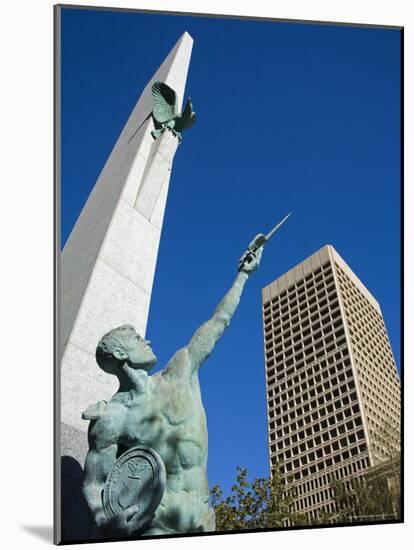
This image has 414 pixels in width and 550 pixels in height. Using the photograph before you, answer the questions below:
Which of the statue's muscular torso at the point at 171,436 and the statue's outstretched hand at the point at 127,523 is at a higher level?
the statue's muscular torso at the point at 171,436

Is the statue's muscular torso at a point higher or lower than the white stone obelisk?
lower

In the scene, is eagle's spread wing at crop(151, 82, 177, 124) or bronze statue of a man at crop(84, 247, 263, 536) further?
eagle's spread wing at crop(151, 82, 177, 124)

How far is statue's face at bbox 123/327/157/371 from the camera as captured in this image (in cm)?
750

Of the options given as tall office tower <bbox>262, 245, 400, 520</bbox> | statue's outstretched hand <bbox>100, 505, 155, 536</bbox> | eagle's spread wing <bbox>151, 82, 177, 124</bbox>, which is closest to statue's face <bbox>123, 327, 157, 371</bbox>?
statue's outstretched hand <bbox>100, 505, 155, 536</bbox>

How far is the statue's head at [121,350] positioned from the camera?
745cm

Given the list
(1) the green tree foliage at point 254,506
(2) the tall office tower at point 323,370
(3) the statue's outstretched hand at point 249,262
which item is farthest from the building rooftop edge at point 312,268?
(3) the statue's outstretched hand at point 249,262

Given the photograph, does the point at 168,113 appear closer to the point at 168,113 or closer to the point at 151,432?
the point at 168,113

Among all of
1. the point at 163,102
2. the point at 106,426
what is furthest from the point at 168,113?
the point at 106,426

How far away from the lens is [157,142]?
11.6 m

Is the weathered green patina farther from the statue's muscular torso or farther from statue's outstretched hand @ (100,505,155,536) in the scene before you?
statue's outstretched hand @ (100,505,155,536)

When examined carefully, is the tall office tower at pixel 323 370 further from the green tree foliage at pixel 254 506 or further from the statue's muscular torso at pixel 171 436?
the statue's muscular torso at pixel 171 436

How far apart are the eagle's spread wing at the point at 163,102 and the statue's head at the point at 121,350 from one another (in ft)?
16.2

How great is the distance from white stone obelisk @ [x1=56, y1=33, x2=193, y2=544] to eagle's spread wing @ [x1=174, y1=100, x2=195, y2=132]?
8.6 inches

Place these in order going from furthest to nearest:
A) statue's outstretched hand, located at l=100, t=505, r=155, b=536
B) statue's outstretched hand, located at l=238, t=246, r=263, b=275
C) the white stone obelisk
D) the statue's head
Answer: the white stone obelisk, statue's outstretched hand, located at l=238, t=246, r=263, b=275, the statue's head, statue's outstretched hand, located at l=100, t=505, r=155, b=536
